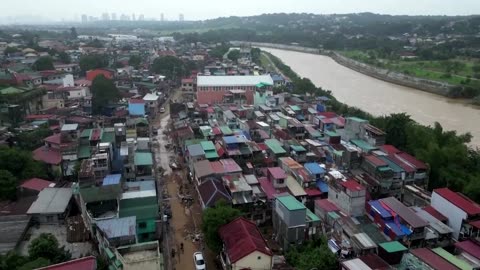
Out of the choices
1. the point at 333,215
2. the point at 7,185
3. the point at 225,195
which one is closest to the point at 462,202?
the point at 333,215

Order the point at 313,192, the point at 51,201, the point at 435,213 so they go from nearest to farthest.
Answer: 1. the point at 435,213
2. the point at 51,201
3. the point at 313,192

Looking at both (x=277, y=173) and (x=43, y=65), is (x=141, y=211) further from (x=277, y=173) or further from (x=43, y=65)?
(x=43, y=65)

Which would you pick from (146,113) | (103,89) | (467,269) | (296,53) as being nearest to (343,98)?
(146,113)

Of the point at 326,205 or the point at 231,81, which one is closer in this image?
the point at 326,205

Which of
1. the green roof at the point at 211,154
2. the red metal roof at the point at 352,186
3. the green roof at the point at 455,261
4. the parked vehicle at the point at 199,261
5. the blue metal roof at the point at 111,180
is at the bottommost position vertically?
the parked vehicle at the point at 199,261

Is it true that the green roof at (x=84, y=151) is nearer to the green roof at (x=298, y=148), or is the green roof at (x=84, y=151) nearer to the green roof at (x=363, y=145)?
the green roof at (x=298, y=148)

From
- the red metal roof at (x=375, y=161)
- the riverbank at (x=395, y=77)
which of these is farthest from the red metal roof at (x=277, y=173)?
the riverbank at (x=395, y=77)

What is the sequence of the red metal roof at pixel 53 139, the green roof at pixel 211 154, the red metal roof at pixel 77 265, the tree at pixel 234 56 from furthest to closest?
the tree at pixel 234 56, the red metal roof at pixel 53 139, the green roof at pixel 211 154, the red metal roof at pixel 77 265

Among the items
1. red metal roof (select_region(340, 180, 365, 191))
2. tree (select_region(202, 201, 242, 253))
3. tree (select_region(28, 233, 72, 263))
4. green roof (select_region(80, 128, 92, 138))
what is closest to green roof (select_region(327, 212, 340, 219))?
red metal roof (select_region(340, 180, 365, 191))
